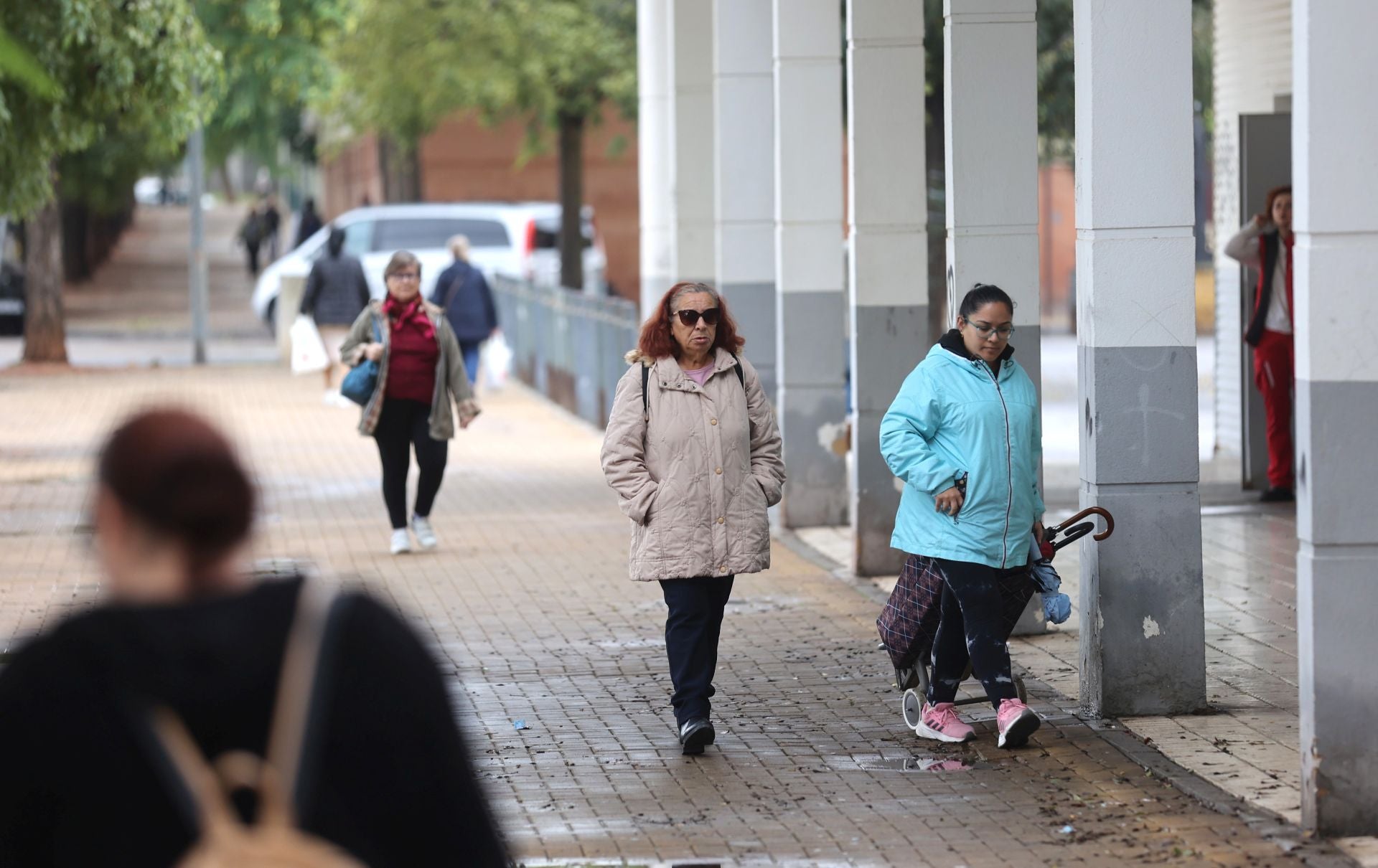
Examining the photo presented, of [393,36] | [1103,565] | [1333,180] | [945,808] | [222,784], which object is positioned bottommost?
[945,808]

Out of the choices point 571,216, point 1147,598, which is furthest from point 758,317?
point 571,216

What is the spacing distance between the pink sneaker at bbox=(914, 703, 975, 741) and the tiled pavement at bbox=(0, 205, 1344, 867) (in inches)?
2.5

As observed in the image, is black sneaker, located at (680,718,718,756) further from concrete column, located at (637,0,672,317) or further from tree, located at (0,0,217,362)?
concrete column, located at (637,0,672,317)

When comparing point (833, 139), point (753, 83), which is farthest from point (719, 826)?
point (753, 83)

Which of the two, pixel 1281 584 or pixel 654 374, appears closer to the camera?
pixel 654 374

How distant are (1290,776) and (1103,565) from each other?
114 centimetres

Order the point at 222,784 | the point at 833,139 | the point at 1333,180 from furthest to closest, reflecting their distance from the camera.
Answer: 1. the point at 833,139
2. the point at 1333,180
3. the point at 222,784

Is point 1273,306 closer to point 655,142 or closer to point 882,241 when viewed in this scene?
point 882,241

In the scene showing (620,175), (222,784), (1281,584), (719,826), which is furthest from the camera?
(620,175)

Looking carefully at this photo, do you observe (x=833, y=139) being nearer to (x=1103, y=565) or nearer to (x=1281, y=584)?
(x=1281, y=584)

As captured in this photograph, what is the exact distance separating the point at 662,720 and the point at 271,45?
22274 millimetres

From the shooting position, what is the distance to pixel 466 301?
2061cm

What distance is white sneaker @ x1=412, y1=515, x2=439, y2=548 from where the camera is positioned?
40.1 feet

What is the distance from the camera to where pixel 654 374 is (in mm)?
7109
